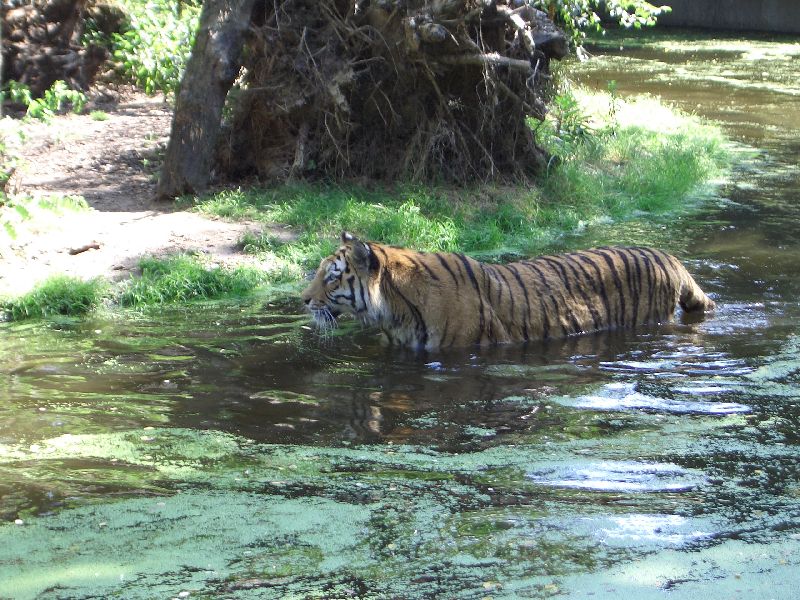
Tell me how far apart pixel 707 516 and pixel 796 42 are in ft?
83.0

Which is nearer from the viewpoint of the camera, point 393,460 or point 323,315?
point 393,460

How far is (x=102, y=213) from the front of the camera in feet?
29.6

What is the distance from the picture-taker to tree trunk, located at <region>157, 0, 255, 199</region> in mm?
9336

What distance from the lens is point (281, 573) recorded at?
345 cm

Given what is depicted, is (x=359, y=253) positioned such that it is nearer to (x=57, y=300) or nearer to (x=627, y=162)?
(x=57, y=300)

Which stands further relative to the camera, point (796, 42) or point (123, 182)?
point (796, 42)

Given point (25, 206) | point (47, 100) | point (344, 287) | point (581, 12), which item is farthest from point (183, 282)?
point (581, 12)

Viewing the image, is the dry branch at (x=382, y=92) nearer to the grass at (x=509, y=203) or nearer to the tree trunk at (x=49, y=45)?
the grass at (x=509, y=203)

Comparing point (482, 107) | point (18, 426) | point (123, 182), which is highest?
point (482, 107)

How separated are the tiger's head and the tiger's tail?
2.23 meters

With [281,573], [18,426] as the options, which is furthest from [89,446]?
[281,573]

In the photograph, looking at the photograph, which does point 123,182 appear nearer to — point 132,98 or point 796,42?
point 132,98

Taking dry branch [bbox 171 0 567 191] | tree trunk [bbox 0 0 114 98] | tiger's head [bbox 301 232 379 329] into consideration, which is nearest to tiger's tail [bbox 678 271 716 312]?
tiger's head [bbox 301 232 379 329]

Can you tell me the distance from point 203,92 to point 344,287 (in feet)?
12.5
